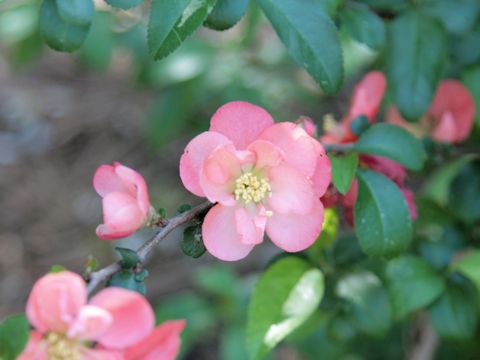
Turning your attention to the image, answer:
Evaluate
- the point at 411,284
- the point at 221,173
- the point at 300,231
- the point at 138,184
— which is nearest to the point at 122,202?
the point at 138,184

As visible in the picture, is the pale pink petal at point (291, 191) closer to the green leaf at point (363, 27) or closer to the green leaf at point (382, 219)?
the green leaf at point (382, 219)

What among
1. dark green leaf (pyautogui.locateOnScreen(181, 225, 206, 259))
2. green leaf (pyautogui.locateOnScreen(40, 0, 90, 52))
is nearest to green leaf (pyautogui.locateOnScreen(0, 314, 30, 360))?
dark green leaf (pyautogui.locateOnScreen(181, 225, 206, 259))

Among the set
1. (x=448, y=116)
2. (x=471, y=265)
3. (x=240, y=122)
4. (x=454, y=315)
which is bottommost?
(x=454, y=315)

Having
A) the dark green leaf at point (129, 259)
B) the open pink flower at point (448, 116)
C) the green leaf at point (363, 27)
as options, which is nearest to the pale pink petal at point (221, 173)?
the dark green leaf at point (129, 259)

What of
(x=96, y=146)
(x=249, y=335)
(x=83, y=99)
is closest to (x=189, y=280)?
(x=96, y=146)

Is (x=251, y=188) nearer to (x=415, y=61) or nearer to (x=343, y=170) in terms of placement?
(x=343, y=170)

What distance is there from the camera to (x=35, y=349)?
88cm

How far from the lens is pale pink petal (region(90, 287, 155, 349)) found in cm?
87

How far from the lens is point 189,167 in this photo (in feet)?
3.38

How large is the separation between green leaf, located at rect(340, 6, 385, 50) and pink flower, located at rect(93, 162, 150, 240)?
58 centimetres

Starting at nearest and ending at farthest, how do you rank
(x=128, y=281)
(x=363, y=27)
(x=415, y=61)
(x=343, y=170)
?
(x=128, y=281), (x=343, y=170), (x=363, y=27), (x=415, y=61)

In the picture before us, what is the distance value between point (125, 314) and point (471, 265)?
2.52ft

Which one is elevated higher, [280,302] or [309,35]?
[309,35]

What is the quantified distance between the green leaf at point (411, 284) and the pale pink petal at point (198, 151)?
595 millimetres
